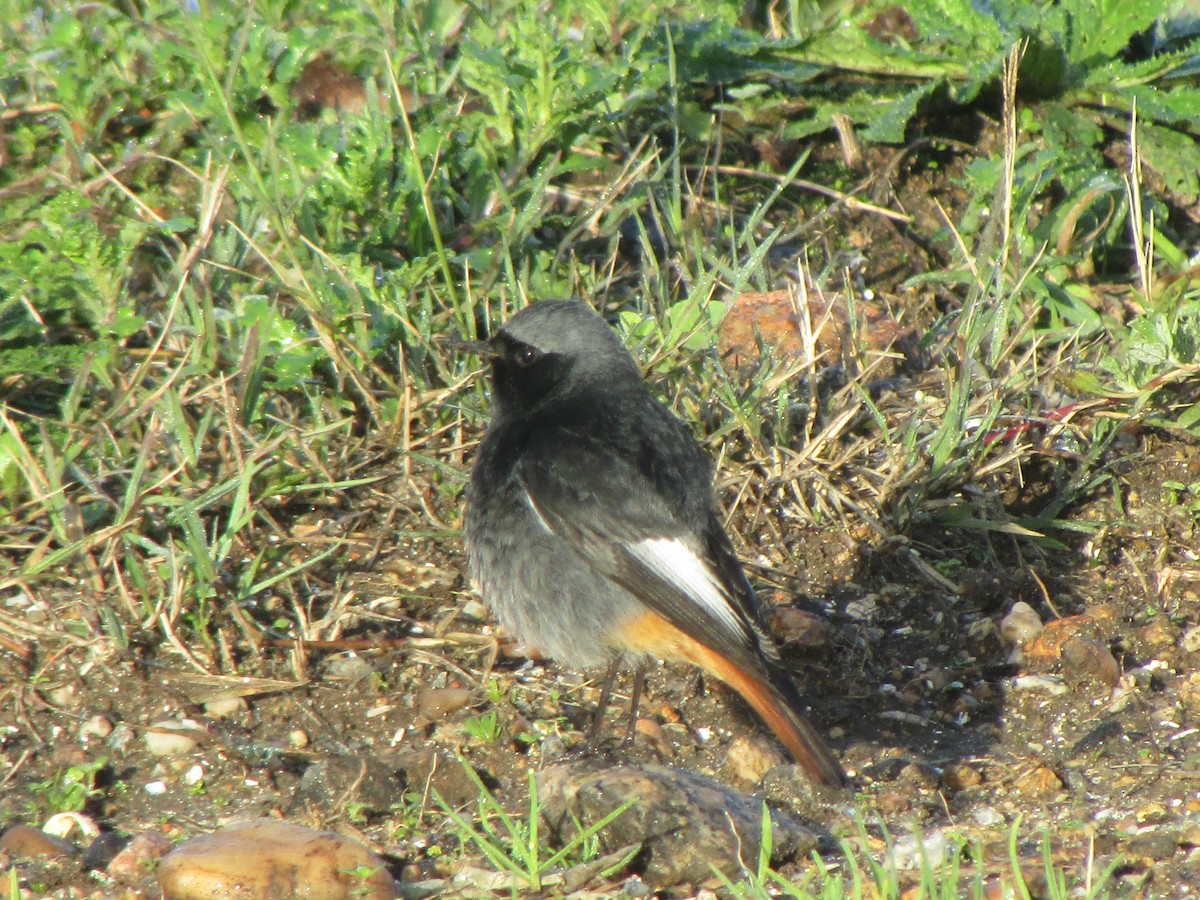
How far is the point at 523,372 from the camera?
4609mm

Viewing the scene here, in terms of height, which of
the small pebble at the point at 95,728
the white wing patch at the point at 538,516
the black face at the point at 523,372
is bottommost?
the small pebble at the point at 95,728

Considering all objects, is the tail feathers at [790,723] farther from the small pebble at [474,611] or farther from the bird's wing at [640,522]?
the small pebble at [474,611]

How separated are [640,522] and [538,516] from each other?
32 centimetres

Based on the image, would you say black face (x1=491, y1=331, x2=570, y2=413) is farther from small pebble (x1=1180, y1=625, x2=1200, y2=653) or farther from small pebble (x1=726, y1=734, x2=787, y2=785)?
small pebble (x1=1180, y1=625, x2=1200, y2=653)

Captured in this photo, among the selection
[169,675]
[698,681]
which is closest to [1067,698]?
[698,681]

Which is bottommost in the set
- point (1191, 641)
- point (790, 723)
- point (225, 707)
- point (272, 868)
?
point (1191, 641)

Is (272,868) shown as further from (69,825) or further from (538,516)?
(538,516)

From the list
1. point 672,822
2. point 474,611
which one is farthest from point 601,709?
point 672,822

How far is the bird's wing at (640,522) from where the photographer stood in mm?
4008

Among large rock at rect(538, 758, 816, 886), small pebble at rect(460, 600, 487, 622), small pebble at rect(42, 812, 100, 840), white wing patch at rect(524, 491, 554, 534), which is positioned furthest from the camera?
small pebble at rect(460, 600, 487, 622)

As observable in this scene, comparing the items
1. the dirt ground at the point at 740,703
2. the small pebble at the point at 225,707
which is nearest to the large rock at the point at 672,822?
the dirt ground at the point at 740,703

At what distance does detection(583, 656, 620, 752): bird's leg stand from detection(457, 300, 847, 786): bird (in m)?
0.02

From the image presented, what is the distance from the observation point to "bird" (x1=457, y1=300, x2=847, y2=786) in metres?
4.00

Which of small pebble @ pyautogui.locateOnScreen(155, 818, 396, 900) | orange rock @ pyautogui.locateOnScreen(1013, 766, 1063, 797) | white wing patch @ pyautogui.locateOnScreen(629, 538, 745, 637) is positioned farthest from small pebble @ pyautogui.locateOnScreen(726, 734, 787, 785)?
small pebble @ pyautogui.locateOnScreen(155, 818, 396, 900)
